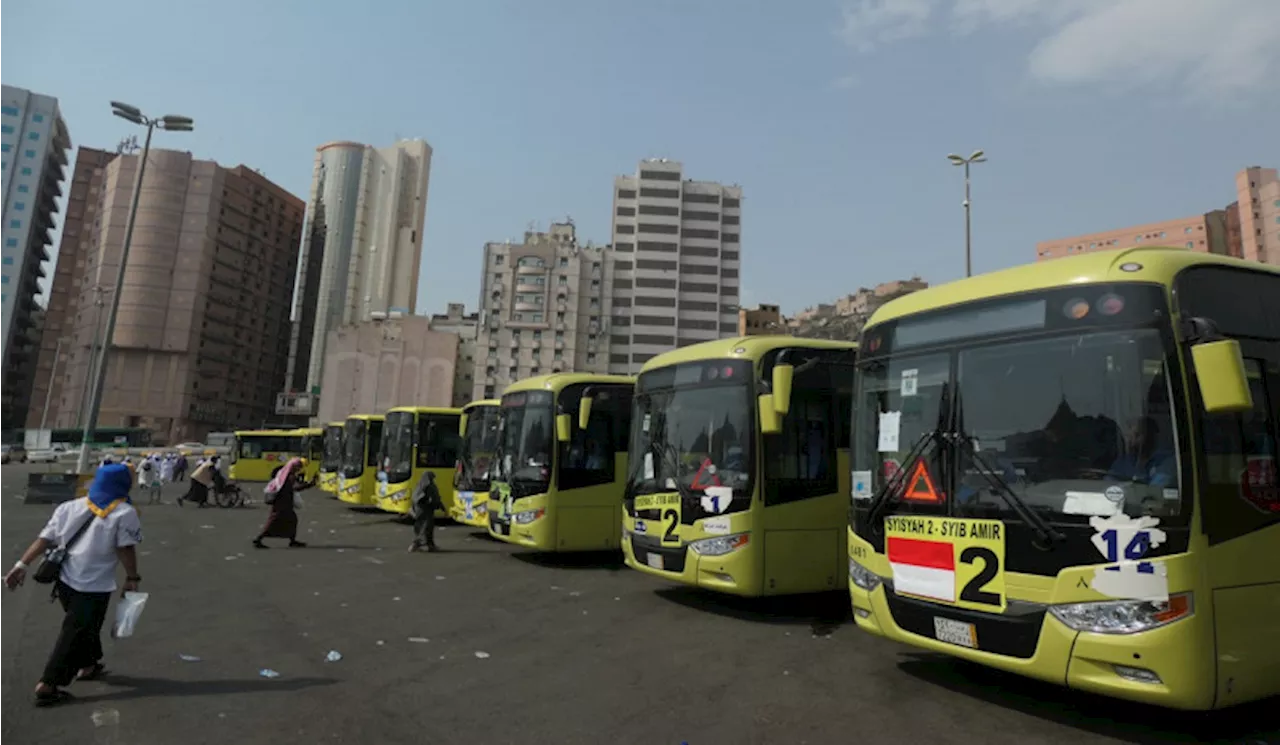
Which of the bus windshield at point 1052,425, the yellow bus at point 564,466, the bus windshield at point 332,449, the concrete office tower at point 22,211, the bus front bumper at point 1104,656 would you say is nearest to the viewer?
the bus front bumper at point 1104,656

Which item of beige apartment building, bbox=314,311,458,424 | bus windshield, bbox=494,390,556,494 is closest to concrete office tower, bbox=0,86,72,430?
beige apartment building, bbox=314,311,458,424

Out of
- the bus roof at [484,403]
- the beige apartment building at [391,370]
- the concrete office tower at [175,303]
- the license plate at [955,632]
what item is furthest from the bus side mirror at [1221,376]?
the concrete office tower at [175,303]

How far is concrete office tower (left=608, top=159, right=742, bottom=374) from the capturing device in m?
95.1

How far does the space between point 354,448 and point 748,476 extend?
1806 cm

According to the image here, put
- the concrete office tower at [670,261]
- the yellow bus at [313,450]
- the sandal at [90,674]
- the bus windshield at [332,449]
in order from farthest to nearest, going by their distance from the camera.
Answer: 1. the concrete office tower at [670,261]
2. the yellow bus at [313,450]
3. the bus windshield at [332,449]
4. the sandal at [90,674]

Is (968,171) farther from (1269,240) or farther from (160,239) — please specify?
(160,239)

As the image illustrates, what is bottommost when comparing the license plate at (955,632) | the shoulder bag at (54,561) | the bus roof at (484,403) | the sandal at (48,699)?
the sandal at (48,699)

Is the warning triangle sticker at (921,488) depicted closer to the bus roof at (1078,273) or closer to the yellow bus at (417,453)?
the bus roof at (1078,273)

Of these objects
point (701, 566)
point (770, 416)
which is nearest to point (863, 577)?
point (770, 416)

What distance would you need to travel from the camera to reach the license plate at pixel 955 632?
15.4 ft

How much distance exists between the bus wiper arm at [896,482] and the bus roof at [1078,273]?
109 centimetres

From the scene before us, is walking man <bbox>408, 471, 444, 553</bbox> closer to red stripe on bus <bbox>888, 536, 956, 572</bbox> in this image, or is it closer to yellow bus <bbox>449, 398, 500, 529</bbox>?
yellow bus <bbox>449, 398, 500, 529</bbox>

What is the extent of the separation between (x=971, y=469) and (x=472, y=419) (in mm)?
12949

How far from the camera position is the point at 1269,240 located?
A: 7112 cm
